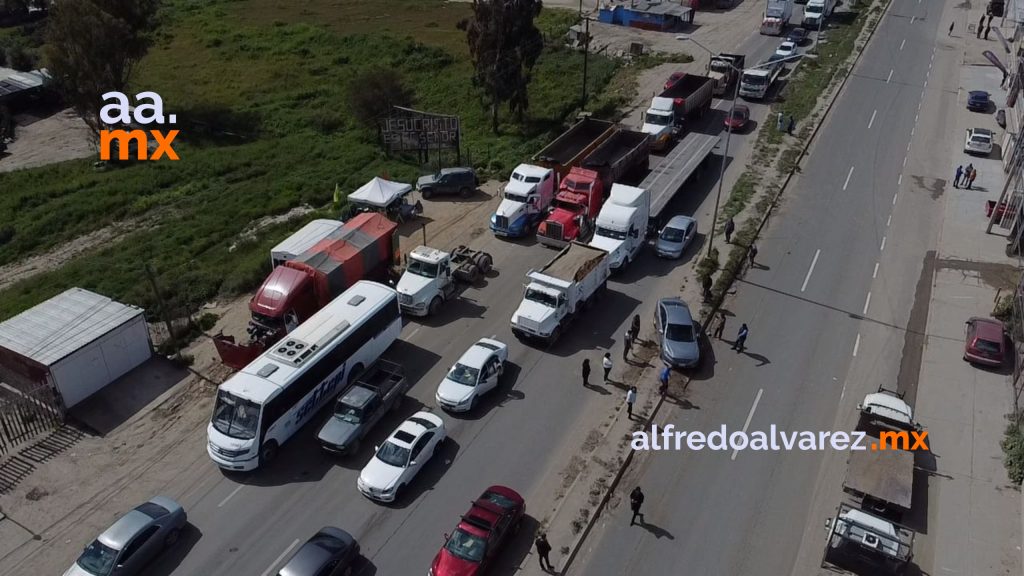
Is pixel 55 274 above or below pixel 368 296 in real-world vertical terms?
below

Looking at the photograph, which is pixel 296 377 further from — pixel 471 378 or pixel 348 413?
pixel 471 378

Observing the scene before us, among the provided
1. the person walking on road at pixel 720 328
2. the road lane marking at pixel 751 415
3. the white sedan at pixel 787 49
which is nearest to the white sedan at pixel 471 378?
the road lane marking at pixel 751 415

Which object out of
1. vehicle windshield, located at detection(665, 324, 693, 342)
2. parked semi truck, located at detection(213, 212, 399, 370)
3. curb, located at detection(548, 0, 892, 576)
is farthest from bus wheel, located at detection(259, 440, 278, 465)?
vehicle windshield, located at detection(665, 324, 693, 342)

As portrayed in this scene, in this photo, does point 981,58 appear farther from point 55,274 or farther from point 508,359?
point 55,274

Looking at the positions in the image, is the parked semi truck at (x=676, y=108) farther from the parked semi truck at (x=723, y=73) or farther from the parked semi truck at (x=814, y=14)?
the parked semi truck at (x=814, y=14)

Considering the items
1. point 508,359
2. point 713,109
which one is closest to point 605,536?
point 508,359

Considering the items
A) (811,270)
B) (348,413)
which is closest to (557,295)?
(348,413)

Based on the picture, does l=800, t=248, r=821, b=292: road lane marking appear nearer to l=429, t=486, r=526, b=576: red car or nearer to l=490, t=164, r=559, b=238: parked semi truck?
l=490, t=164, r=559, b=238: parked semi truck
